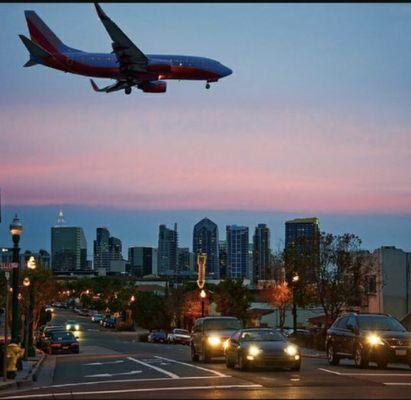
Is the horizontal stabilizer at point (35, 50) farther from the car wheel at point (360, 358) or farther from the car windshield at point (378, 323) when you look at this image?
the car wheel at point (360, 358)

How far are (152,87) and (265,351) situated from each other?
26673mm

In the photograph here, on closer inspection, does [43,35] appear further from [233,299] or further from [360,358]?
[360,358]

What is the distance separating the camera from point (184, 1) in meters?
7.88

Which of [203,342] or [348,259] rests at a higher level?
[348,259]

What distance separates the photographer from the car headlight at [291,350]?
2269 cm

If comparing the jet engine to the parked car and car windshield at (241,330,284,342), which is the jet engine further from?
car windshield at (241,330,284,342)

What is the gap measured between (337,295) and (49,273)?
35.0 meters

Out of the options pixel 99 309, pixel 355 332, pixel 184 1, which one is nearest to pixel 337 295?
pixel 355 332

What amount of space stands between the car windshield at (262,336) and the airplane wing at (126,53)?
22.3 m

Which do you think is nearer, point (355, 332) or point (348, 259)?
point (355, 332)

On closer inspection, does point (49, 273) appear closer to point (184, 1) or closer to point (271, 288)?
point (271, 288)

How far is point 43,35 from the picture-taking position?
55.1 metres

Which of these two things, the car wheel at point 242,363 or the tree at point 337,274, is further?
the tree at point 337,274

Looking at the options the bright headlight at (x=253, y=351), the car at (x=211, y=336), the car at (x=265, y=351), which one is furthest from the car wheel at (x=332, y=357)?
the car at (x=211, y=336)
